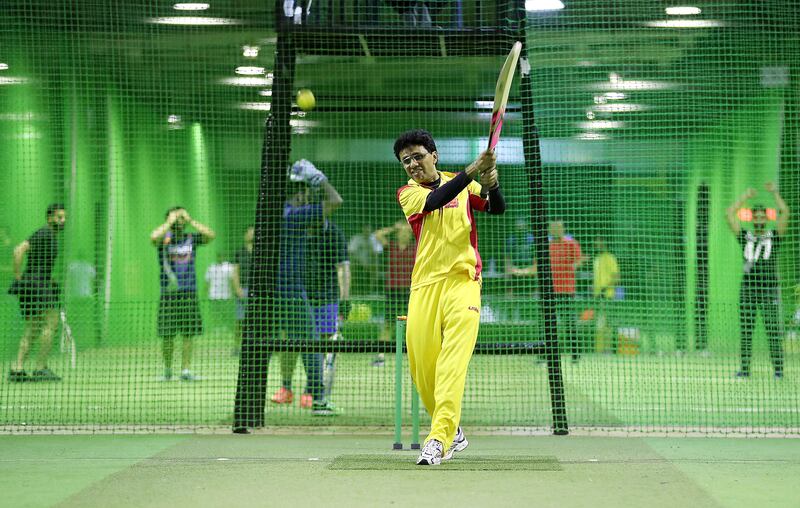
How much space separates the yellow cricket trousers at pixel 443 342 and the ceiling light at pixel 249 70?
4.21m

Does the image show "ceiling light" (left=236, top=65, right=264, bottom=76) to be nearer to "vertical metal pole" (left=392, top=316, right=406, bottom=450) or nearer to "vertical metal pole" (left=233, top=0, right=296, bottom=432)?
"vertical metal pole" (left=233, top=0, right=296, bottom=432)

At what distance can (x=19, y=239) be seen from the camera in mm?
9242

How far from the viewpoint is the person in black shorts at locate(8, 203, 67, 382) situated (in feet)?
25.9

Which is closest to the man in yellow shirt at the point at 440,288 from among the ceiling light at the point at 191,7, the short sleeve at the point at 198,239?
the ceiling light at the point at 191,7

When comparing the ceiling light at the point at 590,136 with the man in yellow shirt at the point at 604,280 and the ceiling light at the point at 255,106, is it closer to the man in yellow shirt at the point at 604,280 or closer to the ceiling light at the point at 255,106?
the man in yellow shirt at the point at 604,280

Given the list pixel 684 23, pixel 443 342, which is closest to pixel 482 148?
pixel 684 23

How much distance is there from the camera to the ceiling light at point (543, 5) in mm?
6613

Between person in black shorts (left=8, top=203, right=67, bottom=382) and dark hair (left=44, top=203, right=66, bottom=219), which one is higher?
dark hair (left=44, top=203, right=66, bottom=219)

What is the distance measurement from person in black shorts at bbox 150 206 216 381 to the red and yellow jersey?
3.95m

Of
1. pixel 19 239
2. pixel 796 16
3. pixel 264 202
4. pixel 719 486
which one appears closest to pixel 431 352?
pixel 719 486

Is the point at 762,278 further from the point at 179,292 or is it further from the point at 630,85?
the point at 179,292

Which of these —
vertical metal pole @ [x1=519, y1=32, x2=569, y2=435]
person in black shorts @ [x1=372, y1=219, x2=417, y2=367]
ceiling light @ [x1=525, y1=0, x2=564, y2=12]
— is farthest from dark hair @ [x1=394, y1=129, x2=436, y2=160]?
person in black shorts @ [x1=372, y1=219, x2=417, y2=367]

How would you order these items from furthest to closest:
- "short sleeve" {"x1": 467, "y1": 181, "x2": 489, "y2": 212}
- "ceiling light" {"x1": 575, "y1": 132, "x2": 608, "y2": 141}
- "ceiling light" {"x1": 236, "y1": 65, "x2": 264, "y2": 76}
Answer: "ceiling light" {"x1": 236, "y1": 65, "x2": 264, "y2": 76} → "ceiling light" {"x1": 575, "y1": 132, "x2": 608, "y2": 141} → "short sleeve" {"x1": 467, "y1": 181, "x2": 489, "y2": 212}

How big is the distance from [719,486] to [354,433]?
2520mm
